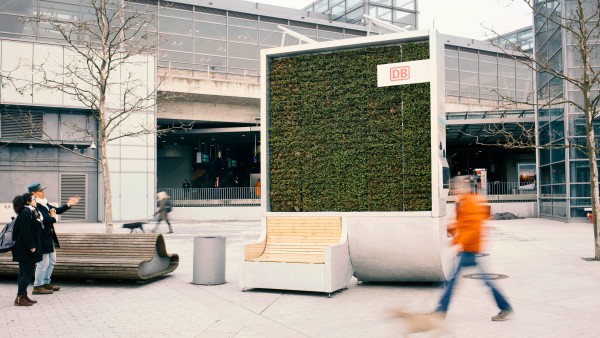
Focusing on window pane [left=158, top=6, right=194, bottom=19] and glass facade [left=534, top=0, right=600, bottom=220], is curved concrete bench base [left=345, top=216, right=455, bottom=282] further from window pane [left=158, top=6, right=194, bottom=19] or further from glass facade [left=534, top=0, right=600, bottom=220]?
window pane [left=158, top=6, right=194, bottom=19]

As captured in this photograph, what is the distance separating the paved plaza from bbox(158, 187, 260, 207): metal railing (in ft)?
74.5

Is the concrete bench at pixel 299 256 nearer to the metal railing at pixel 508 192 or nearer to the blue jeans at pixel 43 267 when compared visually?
the blue jeans at pixel 43 267

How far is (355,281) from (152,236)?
369cm

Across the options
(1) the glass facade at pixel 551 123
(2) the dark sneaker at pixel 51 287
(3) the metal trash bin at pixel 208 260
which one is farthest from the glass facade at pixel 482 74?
(2) the dark sneaker at pixel 51 287

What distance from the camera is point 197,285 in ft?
33.6

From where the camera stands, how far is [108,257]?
10.4 m

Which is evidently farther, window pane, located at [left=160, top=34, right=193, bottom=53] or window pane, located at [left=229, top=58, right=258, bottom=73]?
window pane, located at [left=229, top=58, right=258, bottom=73]

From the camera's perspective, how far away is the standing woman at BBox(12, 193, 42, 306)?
27.8 ft

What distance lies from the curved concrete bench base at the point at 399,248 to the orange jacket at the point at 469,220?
2282 mm

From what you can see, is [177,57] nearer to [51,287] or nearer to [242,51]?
[242,51]

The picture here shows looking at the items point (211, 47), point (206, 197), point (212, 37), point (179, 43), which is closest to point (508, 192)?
point (206, 197)

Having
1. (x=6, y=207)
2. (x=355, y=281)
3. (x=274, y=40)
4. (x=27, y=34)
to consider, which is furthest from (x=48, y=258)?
(x=274, y=40)

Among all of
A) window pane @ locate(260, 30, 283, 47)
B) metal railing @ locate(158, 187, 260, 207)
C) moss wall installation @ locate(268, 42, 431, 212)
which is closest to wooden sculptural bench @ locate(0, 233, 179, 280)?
moss wall installation @ locate(268, 42, 431, 212)

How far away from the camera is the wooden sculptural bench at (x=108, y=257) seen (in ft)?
32.3
